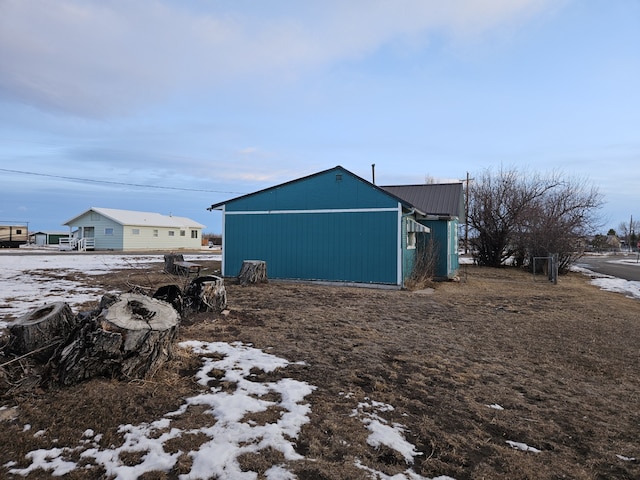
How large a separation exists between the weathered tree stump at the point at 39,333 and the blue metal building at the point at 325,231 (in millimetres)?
8421

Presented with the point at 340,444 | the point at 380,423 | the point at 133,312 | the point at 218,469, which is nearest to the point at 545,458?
the point at 380,423

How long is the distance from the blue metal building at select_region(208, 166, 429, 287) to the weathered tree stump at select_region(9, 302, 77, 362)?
8421 millimetres

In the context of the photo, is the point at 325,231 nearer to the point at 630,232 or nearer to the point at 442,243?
the point at 442,243

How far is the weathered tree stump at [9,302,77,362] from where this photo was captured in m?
3.78

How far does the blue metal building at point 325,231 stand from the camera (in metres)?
11.4

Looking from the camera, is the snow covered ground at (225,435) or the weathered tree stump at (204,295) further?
the weathered tree stump at (204,295)

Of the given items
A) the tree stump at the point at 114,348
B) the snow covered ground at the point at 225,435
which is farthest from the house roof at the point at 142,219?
the snow covered ground at the point at 225,435

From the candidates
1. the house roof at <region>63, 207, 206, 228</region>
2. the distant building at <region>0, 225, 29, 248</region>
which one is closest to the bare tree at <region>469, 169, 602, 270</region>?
the house roof at <region>63, 207, 206, 228</region>

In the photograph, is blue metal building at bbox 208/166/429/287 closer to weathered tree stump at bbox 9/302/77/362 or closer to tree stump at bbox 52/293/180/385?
tree stump at bbox 52/293/180/385

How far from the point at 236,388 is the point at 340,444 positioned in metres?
1.27

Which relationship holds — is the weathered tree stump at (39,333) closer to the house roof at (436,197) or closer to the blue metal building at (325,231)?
the blue metal building at (325,231)

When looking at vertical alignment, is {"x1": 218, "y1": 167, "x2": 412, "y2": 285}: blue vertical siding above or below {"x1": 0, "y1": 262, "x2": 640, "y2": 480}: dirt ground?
above

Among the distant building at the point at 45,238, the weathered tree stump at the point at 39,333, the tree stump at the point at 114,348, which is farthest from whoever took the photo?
the distant building at the point at 45,238

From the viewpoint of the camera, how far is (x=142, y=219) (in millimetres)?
35844
